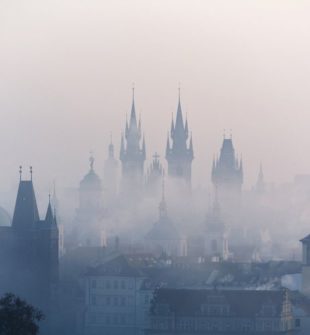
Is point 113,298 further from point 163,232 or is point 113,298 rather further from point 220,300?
point 163,232

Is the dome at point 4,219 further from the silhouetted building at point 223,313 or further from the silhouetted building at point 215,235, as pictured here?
the silhouetted building at point 223,313

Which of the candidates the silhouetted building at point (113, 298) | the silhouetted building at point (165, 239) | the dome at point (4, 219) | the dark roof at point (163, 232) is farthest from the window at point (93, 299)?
the dark roof at point (163, 232)

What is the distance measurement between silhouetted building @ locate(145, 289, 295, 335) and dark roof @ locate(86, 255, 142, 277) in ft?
41.1

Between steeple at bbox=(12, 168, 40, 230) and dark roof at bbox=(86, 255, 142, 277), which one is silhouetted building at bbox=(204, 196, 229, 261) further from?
dark roof at bbox=(86, 255, 142, 277)

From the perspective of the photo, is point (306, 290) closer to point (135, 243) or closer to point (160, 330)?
point (160, 330)

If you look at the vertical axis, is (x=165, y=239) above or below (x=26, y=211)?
above

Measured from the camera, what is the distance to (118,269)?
153750 mm

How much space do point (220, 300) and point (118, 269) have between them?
15414mm

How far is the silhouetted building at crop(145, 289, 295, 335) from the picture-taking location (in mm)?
138000

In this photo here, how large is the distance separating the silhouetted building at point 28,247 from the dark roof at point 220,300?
1863cm

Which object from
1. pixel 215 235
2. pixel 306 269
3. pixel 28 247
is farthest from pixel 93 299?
pixel 215 235

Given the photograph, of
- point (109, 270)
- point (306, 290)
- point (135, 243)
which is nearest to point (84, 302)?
point (109, 270)

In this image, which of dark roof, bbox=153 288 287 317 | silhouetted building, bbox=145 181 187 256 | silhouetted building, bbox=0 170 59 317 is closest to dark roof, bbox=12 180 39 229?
silhouetted building, bbox=0 170 59 317

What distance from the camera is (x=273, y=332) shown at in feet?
452
